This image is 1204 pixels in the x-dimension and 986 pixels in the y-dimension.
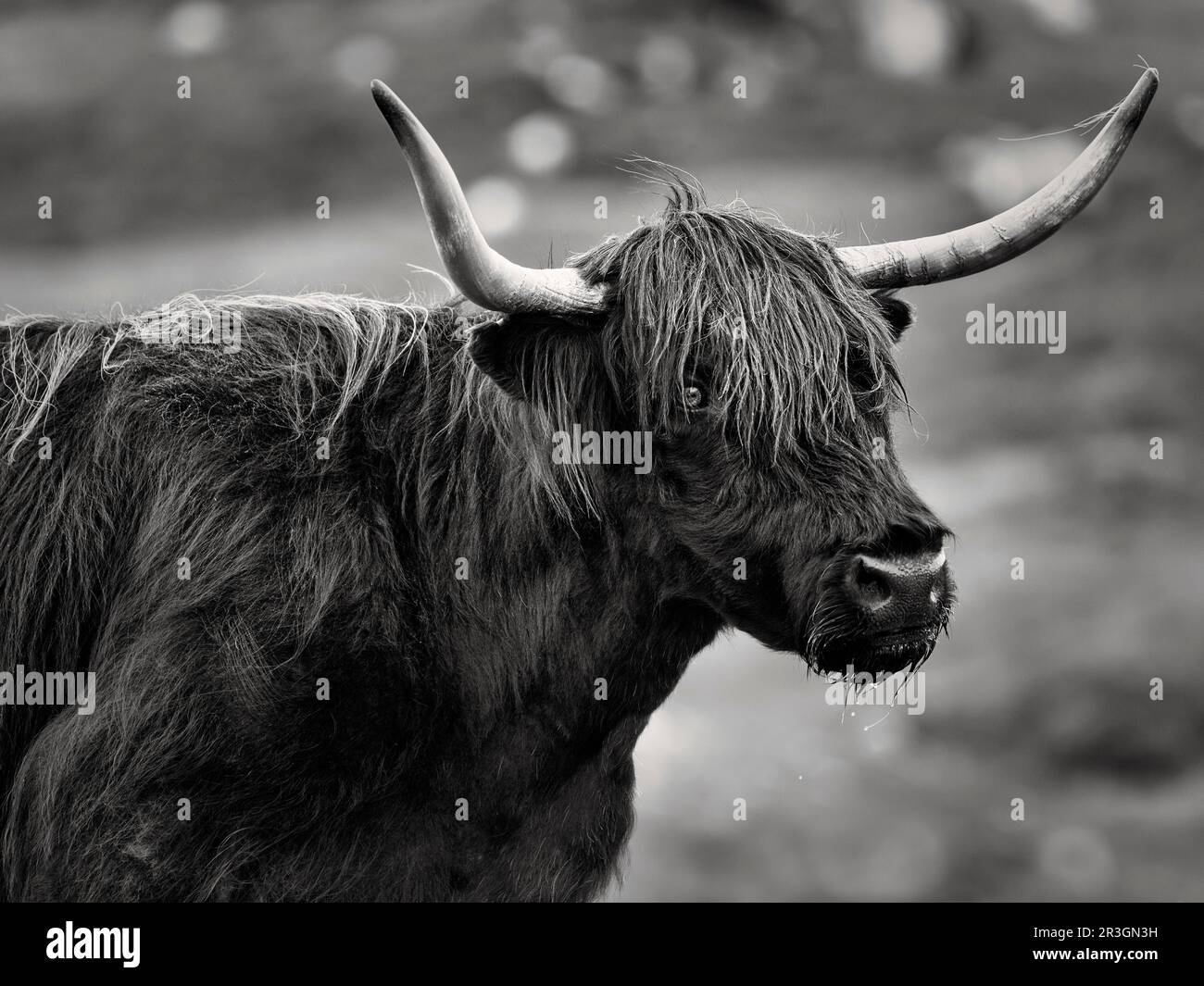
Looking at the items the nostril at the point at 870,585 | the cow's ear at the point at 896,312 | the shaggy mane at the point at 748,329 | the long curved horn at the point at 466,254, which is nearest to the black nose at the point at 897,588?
the nostril at the point at 870,585

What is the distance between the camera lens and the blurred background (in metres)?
23.0

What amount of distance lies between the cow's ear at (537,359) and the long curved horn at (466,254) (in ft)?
0.31

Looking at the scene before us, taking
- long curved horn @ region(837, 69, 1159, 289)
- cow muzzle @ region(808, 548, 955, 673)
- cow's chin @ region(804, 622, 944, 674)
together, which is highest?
long curved horn @ region(837, 69, 1159, 289)

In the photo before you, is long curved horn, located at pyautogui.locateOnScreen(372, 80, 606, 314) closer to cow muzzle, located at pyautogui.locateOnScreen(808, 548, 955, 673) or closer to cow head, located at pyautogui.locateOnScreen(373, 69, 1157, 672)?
cow head, located at pyautogui.locateOnScreen(373, 69, 1157, 672)

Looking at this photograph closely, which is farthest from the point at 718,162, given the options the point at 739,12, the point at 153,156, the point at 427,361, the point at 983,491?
the point at 427,361

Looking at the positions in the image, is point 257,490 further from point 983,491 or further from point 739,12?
point 739,12

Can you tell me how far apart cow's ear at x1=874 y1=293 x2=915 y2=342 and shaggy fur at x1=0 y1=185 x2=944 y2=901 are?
0.02 m

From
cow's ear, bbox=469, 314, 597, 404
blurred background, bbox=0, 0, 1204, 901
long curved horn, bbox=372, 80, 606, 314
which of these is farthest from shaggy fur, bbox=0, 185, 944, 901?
blurred background, bbox=0, 0, 1204, 901

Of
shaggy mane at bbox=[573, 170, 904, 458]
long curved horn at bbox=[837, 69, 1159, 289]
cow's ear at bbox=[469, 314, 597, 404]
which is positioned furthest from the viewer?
long curved horn at bbox=[837, 69, 1159, 289]

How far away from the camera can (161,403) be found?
15.5ft

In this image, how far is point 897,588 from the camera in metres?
4.15

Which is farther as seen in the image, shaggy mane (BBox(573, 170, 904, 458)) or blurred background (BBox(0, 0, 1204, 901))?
blurred background (BBox(0, 0, 1204, 901))

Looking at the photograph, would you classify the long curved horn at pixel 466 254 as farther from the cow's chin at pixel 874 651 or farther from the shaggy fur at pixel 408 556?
the cow's chin at pixel 874 651

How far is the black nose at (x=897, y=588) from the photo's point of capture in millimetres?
4152
